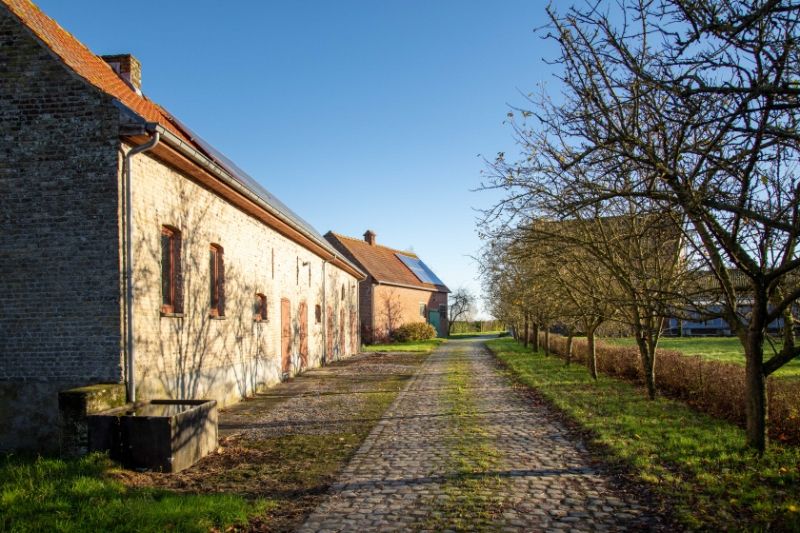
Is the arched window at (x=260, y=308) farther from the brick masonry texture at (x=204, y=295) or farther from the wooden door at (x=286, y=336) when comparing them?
the wooden door at (x=286, y=336)

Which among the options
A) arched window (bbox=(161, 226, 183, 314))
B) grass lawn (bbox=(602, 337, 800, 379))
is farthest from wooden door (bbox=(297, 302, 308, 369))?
grass lawn (bbox=(602, 337, 800, 379))

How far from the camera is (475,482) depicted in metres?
6.28

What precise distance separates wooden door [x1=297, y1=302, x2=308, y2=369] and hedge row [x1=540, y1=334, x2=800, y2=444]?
31.1 feet

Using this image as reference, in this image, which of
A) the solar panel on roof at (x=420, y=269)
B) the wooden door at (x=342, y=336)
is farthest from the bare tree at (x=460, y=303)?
the wooden door at (x=342, y=336)

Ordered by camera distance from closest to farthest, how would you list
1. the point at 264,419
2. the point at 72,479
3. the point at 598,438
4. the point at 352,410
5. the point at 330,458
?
the point at 72,479
the point at 330,458
the point at 598,438
the point at 264,419
the point at 352,410

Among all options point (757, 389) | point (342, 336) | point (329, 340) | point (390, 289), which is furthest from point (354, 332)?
point (757, 389)

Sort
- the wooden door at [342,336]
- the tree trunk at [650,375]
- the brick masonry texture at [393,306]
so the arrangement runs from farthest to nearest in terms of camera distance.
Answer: the brick masonry texture at [393,306]
the wooden door at [342,336]
the tree trunk at [650,375]

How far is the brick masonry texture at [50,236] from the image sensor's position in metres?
8.45

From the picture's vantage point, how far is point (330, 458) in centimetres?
768

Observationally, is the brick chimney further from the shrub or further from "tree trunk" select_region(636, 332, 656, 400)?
the shrub

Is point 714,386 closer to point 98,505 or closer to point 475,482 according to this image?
point 475,482

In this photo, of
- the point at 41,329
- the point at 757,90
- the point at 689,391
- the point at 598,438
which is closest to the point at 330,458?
the point at 598,438

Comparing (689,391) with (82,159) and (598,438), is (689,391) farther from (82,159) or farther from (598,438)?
(82,159)

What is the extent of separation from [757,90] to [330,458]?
606 cm
